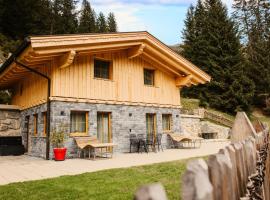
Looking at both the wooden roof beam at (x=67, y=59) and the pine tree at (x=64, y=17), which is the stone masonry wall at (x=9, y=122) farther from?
the pine tree at (x=64, y=17)

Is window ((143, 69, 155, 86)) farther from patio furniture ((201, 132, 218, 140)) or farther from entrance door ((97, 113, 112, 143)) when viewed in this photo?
patio furniture ((201, 132, 218, 140))

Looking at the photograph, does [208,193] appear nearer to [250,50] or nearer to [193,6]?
[250,50]

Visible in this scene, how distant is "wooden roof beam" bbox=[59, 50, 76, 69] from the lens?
11735 millimetres

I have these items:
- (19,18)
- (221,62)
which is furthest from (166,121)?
(19,18)

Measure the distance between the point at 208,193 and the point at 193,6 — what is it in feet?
164

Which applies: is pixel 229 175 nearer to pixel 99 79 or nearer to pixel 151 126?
pixel 99 79

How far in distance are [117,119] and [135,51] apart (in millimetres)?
3799

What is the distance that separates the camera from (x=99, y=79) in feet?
45.0

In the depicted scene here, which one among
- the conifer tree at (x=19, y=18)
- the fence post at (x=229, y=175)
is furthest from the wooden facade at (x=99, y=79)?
the conifer tree at (x=19, y=18)

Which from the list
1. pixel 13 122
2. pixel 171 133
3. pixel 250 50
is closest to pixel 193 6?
pixel 250 50

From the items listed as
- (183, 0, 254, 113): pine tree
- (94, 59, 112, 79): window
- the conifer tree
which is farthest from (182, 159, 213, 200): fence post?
the conifer tree

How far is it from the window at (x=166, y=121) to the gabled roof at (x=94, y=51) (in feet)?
7.48

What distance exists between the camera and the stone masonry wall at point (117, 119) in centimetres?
1206

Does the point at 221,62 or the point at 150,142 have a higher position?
the point at 221,62
